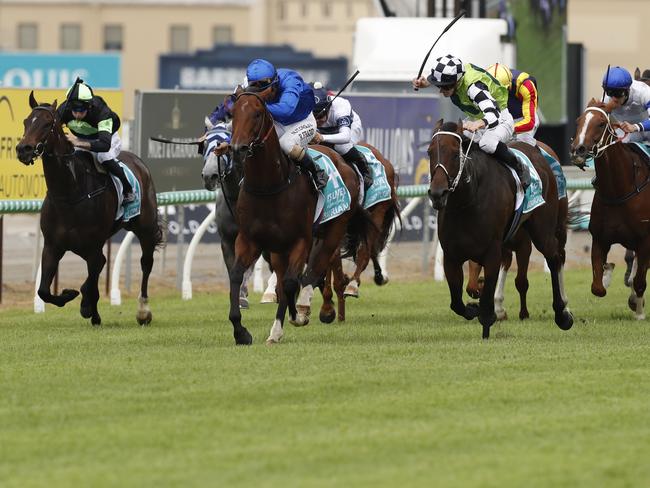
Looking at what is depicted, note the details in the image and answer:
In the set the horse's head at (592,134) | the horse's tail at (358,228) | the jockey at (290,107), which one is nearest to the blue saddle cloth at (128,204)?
the horse's tail at (358,228)

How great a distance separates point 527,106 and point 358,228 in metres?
1.56

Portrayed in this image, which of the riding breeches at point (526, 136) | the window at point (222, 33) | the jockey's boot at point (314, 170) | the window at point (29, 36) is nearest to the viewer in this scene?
the jockey's boot at point (314, 170)

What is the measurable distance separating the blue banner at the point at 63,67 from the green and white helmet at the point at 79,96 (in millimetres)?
29152

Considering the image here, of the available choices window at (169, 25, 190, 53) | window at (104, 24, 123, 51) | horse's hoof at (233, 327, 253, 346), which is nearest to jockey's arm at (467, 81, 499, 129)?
horse's hoof at (233, 327, 253, 346)

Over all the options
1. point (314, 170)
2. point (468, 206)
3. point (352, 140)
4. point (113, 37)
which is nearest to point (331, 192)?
point (314, 170)

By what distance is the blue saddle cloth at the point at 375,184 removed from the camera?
505 inches

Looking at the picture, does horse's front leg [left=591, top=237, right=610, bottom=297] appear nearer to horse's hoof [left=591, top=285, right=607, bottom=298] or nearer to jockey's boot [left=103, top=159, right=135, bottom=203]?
horse's hoof [left=591, top=285, right=607, bottom=298]

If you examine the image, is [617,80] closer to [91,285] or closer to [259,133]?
[259,133]

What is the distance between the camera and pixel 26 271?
18375 mm

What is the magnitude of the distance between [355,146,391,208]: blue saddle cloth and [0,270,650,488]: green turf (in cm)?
115

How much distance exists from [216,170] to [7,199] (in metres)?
2.96

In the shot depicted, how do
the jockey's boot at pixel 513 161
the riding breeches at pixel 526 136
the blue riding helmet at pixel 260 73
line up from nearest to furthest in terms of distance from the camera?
the blue riding helmet at pixel 260 73 → the jockey's boot at pixel 513 161 → the riding breeches at pixel 526 136

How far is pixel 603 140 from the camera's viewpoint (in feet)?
39.9

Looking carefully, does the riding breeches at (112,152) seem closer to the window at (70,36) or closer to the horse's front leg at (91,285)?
the horse's front leg at (91,285)
